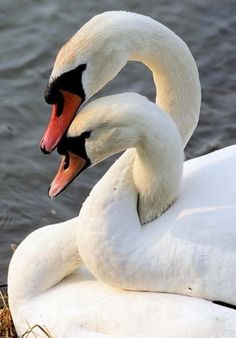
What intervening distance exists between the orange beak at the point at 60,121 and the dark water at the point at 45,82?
231 centimetres

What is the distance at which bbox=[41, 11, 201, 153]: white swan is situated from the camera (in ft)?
15.1

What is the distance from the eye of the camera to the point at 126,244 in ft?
16.0

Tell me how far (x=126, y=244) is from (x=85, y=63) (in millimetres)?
851

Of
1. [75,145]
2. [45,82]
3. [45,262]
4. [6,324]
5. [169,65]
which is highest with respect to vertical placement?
[169,65]

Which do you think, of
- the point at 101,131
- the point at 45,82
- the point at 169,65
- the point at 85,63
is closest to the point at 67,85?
the point at 85,63

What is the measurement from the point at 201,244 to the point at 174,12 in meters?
5.06

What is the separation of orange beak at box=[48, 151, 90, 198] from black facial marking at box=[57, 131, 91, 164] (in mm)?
20

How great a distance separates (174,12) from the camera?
944cm

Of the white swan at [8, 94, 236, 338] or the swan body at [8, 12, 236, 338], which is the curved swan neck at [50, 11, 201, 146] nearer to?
the swan body at [8, 12, 236, 338]

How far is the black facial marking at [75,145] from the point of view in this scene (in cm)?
468

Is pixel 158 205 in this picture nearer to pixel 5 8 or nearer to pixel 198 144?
pixel 198 144

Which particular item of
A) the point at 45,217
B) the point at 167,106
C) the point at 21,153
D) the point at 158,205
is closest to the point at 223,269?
the point at 158,205

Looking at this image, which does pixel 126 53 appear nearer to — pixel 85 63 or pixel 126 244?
pixel 85 63

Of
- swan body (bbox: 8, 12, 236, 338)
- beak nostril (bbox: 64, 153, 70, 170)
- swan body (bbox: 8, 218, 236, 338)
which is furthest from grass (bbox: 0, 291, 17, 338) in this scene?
beak nostril (bbox: 64, 153, 70, 170)
